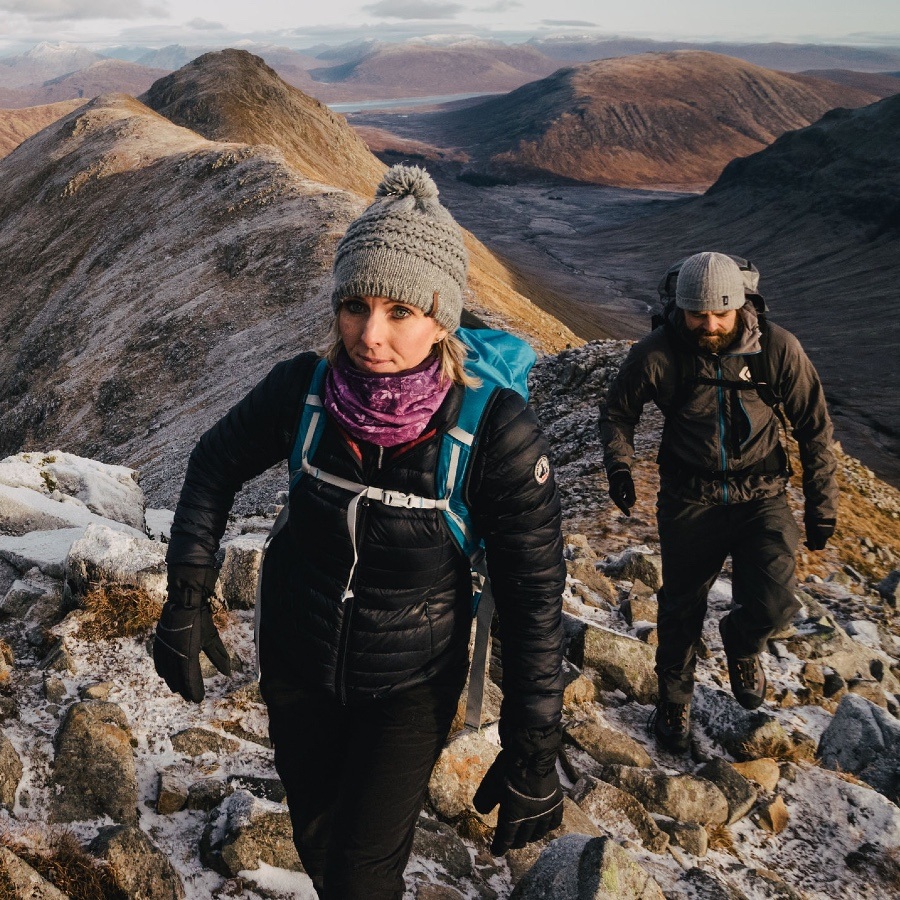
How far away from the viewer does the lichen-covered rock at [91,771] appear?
3.75 m

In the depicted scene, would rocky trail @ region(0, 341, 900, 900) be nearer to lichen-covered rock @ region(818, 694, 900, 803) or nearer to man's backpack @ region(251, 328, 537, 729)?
lichen-covered rock @ region(818, 694, 900, 803)

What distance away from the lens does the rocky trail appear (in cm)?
358

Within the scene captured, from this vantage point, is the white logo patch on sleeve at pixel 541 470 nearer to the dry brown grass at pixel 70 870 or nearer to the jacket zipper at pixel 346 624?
the jacket zipper at pixel 346 624

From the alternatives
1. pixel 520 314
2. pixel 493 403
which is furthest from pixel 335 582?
pixel 520 314

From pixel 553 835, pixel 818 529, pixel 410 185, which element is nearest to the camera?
pixel 410 185

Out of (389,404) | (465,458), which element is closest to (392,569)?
(465,458)

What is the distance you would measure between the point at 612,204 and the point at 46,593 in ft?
572

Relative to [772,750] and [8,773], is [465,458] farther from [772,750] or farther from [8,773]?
[772,750]

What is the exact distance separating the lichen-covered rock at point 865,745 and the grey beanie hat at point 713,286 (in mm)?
3210

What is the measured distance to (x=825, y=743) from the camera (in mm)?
5531

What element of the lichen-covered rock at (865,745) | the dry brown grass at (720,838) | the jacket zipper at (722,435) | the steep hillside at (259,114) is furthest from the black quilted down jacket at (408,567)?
the steep hillside at (259,114)

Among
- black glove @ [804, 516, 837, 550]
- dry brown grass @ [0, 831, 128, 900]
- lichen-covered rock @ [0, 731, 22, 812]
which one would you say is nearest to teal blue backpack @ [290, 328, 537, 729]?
dry brown grass @ [0, 831, 128, 900]

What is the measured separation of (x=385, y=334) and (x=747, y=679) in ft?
13.7

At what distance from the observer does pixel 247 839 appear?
3.58 m
